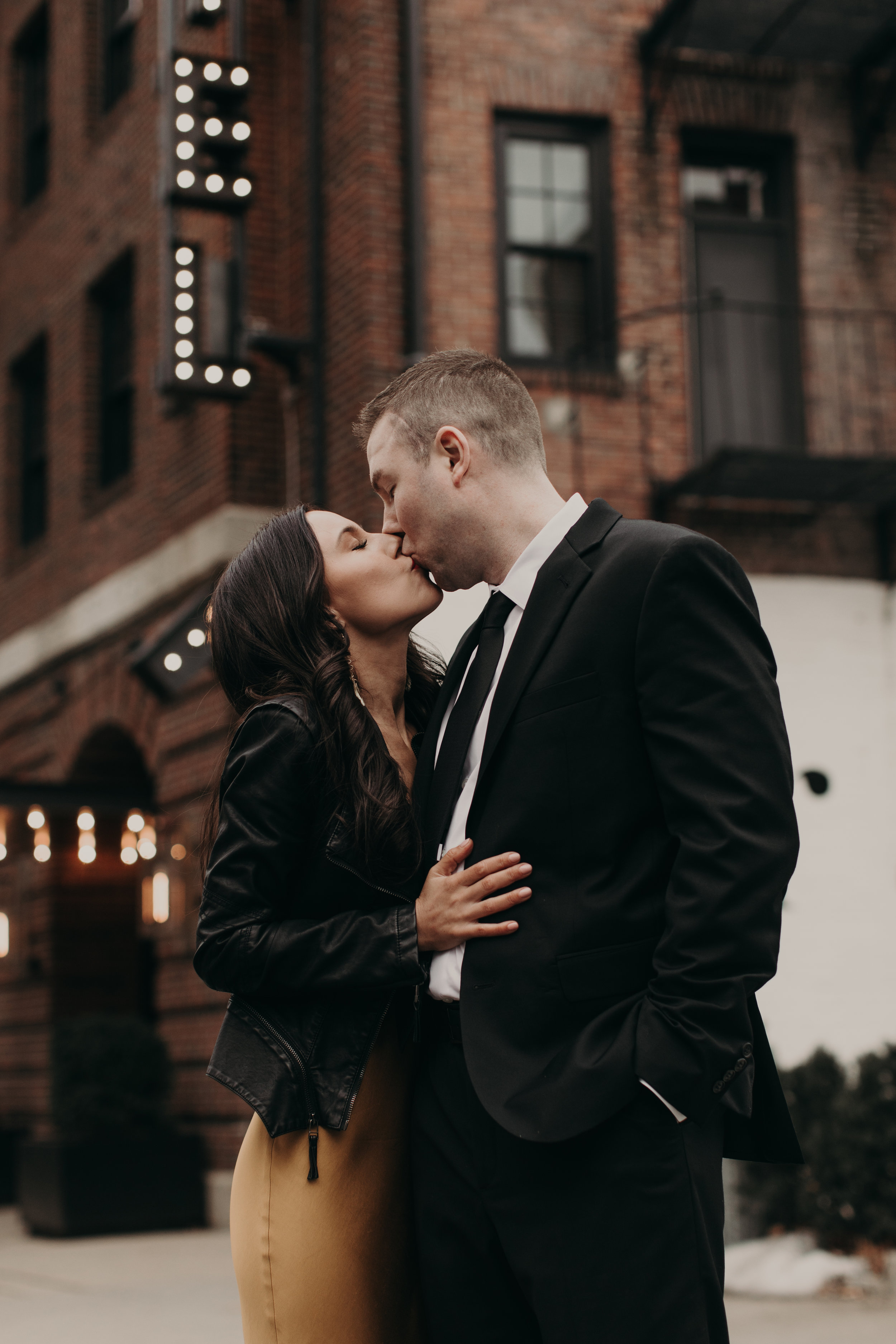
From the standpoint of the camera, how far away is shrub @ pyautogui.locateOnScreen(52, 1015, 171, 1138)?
1069cm

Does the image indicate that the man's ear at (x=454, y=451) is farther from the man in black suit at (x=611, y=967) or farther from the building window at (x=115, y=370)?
the building window at (x=115, y=370)

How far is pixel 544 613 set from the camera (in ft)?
8.52

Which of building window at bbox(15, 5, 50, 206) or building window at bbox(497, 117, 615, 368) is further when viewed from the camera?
building window at bbox(15, 5, 50, 206)

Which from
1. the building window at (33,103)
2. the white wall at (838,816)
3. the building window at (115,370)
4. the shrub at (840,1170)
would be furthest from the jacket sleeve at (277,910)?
the building window at (33,103)

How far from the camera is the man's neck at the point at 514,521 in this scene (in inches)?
110

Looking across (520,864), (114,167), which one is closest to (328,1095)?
(520,864)

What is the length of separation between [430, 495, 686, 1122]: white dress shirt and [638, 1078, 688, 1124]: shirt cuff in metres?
0.50

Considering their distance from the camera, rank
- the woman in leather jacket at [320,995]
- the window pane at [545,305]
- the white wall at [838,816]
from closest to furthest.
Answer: the woman in leather jacket at [320,995] < the white wall at [838,816] < the window pane at [545,305]

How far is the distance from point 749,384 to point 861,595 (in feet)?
5.59

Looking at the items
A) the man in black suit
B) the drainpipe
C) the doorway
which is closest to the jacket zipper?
the man in black suit

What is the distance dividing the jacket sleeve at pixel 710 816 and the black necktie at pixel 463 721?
427 millimetres

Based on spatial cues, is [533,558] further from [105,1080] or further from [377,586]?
[105,1080]

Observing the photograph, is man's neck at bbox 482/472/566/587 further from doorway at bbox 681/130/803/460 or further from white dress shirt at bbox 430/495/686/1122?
doorway at bbox 681/130/803/460

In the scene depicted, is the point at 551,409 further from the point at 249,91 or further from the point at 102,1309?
the point at 102,1309
